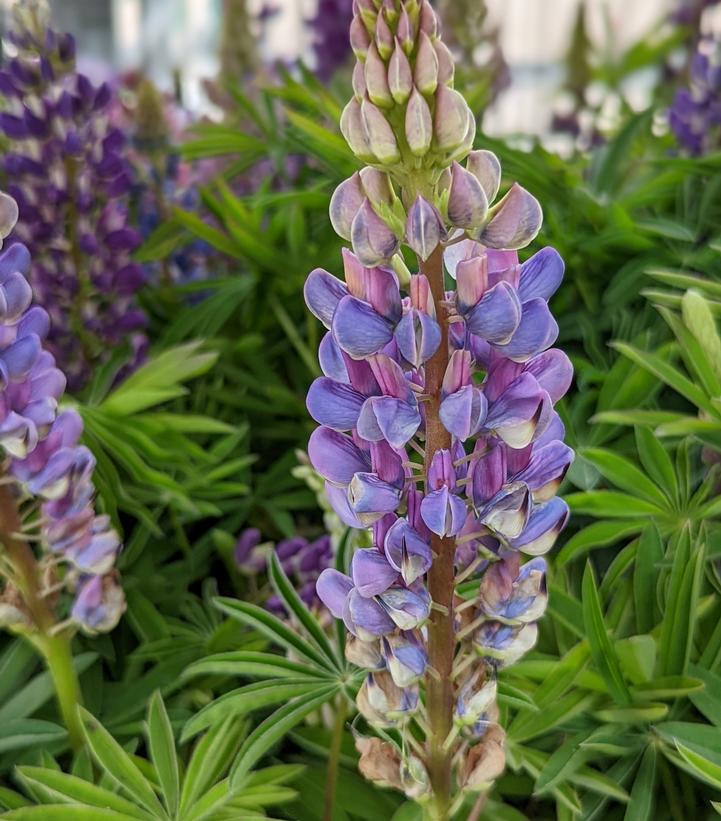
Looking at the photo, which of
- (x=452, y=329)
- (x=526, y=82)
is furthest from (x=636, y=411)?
(x=526, y=82)

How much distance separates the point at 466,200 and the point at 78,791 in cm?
42

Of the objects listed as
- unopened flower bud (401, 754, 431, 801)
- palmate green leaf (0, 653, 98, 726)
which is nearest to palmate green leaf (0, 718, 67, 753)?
palmate green leaf (0, 653, 98, 726)

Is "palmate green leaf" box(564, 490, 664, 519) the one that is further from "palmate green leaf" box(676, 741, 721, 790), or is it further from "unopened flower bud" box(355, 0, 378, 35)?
"unopened flower bud" box(355, 0, 378, 35)

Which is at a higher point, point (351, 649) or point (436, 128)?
point (436, 128)

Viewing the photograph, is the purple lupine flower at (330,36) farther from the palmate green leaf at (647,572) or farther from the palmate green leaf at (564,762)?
the palmate green leaf at (564,762)

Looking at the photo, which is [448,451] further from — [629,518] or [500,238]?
[629,518]

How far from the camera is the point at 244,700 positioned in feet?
1.73

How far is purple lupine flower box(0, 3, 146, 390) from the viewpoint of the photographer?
82 cm

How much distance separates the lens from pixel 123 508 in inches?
28.4

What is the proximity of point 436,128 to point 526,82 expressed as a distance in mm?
4058

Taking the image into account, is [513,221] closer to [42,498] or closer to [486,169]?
[486,169]

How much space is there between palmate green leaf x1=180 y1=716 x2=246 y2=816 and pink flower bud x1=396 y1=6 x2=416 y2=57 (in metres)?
0.41

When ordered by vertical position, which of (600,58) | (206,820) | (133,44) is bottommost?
(206,820)

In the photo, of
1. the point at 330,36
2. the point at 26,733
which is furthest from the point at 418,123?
the point at 330,36
